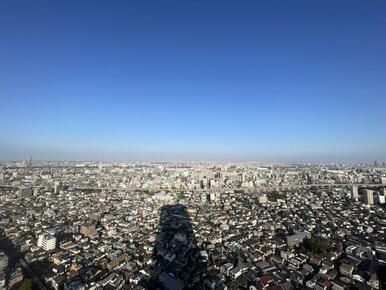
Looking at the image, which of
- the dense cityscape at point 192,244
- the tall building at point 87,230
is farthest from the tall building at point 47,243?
the tall building at point 87,230

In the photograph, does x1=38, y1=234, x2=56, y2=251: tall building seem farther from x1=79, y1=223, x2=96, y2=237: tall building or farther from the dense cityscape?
x1=79, y1=223, x2=96, y2=237: tall building

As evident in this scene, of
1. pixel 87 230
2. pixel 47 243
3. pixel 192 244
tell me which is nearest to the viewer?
pixel 47 243

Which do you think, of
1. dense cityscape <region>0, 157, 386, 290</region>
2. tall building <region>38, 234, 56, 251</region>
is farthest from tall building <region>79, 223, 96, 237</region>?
tall building <region>38, 234, 56, 251</region>

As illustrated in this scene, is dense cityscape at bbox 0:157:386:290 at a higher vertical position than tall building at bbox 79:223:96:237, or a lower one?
lower

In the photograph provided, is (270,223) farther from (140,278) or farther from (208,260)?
(140,278)

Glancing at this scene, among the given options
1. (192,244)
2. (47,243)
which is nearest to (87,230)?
(47,243)

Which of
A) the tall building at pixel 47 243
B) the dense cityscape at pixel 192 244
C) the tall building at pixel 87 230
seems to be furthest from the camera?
the tall building at pixel 87 230

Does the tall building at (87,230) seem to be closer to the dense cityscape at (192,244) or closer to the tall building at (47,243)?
the dense cityscape at (192,244)

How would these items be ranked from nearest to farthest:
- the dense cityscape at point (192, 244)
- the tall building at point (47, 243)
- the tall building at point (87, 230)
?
the dense cityscape at point (192, 244), the tall building at point (47, 243), the tall building at point (87, 230)

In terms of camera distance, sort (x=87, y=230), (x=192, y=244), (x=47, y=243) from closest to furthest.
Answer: (x=47, y=243) < (x=192, y=244) < (x=87, y=230)

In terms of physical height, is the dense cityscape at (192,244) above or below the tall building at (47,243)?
below

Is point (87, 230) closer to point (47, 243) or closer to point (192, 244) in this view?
point (47, 243)

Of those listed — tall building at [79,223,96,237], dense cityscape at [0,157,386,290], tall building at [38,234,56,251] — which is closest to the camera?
dense cityscape at [0,157,386,290]
